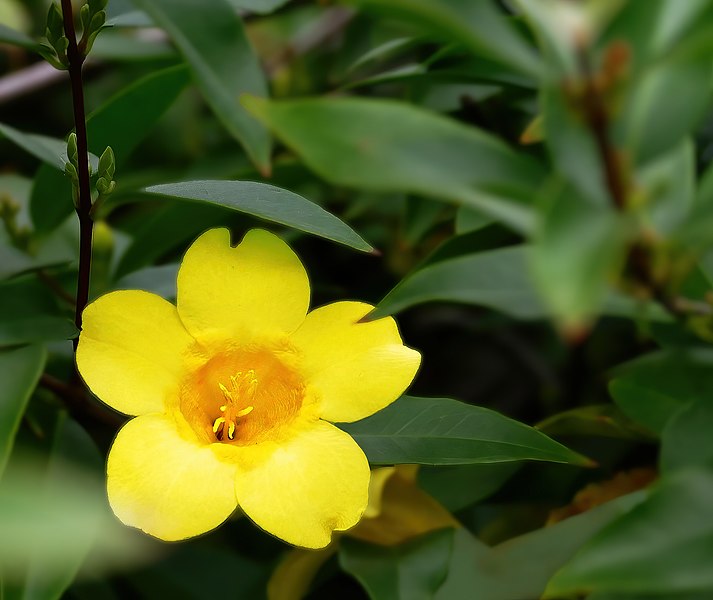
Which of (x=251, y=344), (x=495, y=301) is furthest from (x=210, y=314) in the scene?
(x=495, y=301)

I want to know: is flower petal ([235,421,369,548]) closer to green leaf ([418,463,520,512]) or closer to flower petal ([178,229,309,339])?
flower petal ([178,229,309,339])

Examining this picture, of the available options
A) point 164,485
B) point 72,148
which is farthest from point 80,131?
point 164,485

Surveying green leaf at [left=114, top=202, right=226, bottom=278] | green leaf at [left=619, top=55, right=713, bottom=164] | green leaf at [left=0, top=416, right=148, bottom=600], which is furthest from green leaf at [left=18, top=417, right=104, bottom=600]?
green leaf at [left=619, top=55, right=713, bottom=164]

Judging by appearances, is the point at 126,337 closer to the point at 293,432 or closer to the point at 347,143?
the point at 293,432

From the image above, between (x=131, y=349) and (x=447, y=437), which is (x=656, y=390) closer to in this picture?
(x=447, y=437)

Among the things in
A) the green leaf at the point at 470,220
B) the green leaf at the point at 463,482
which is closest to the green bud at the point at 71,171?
the green leaf at the point at 470,220
